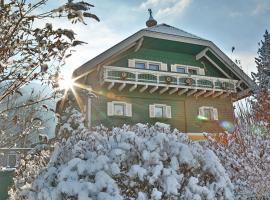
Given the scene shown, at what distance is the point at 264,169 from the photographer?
886 cm

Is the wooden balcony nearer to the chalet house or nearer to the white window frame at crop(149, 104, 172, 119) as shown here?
the chalet house

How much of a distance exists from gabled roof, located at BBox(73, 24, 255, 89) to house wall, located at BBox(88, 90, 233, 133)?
5.82 feet

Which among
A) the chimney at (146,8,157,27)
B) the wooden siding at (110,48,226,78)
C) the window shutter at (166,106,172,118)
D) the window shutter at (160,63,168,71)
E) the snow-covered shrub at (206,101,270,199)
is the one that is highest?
the chimney at (146,8,157,27)

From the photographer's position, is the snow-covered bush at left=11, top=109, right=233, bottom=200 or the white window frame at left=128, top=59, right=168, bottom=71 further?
the white window frame at left=128, top=59, right=168, bottom=71

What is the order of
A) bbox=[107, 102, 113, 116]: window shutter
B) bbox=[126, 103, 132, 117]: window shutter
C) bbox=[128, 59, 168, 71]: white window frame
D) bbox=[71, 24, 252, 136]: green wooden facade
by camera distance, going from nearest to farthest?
bbox=[71, 24, 252, 136]: green wooden facade → bbox=[107, 102, 113, 116]: window shutter → bbox=[126, 103, 132, 117]: window shutter → bbox=[128, 59, 168, 71]: white window frame

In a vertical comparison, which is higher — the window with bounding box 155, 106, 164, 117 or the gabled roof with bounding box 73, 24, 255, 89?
the gabled roof with bounding box 73, 24, 255, 89

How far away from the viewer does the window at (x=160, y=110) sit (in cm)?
1828

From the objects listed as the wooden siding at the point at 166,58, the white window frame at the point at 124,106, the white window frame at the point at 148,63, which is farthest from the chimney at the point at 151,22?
the white window frame at the point at 124,106

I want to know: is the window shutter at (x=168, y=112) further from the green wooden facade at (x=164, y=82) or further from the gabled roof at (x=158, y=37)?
the gabled roof at (x=158, y=37)

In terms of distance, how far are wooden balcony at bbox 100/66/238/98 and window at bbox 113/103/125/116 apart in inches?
37.2

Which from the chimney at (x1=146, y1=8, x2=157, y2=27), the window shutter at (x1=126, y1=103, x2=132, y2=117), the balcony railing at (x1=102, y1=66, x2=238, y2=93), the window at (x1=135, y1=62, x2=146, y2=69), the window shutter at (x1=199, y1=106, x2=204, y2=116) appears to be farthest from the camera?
the chimney at (x1=146, y1=8, x2=157, y2=27)

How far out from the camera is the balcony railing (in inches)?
645

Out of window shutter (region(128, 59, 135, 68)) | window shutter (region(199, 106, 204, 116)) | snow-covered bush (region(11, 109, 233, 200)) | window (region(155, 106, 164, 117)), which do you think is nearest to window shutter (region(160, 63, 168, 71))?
window shutter (region(128, 59, 135, 68))

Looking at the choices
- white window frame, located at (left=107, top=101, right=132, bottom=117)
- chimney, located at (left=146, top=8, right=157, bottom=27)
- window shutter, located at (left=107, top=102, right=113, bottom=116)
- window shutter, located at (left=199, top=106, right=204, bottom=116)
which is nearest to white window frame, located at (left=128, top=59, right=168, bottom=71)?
white window frame, located at (left=107, top=101, right=132, bottom=117)
